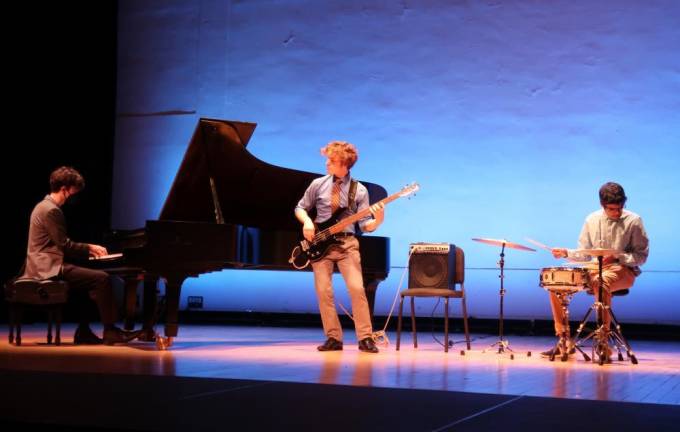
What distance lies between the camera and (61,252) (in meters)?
6.28

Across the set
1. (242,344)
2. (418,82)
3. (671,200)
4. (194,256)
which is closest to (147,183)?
(418,82)

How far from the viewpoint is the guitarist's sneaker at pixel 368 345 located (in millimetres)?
6020

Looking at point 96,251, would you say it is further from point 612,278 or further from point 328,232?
point 612,278

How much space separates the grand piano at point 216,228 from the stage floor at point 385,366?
557 mm

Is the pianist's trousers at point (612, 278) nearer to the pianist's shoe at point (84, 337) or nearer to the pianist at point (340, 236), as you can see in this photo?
the pianist at point (340, 236)

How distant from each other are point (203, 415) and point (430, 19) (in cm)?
699

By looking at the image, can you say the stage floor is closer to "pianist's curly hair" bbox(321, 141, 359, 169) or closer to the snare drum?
the snare drum

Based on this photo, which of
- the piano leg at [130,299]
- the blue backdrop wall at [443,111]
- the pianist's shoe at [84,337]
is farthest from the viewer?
the blue backdrop wall at [443,111]

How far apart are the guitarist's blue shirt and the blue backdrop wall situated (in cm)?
316

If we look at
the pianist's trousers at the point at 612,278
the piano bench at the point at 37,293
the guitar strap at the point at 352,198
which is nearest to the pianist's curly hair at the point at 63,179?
the piano bench at the point at 37,293

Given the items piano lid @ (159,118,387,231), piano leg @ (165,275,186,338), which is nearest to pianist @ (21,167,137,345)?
piano leg @ (165,275,186,338)

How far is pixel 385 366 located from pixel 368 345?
3.62 feet

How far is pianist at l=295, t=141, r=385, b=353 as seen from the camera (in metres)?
6.01

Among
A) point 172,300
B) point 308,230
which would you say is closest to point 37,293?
point 172,300
